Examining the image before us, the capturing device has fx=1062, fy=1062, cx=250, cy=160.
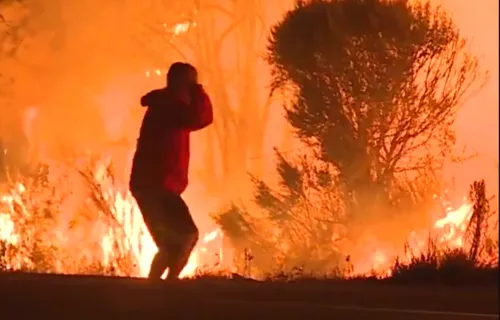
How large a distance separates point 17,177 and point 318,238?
7.67 feet

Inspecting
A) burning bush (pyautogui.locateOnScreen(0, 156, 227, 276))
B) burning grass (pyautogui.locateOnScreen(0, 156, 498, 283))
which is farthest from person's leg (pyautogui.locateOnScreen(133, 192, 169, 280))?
burning bush (pyautogui.locateOnScreen(0, 156, 227, 276))

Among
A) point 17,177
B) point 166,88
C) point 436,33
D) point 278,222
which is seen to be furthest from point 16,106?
point 436,33

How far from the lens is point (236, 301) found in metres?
5.45

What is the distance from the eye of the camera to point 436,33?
22.7 feet

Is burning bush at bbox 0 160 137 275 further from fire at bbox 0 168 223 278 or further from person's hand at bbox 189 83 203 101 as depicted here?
person's hand at bbox 189 83 203 101

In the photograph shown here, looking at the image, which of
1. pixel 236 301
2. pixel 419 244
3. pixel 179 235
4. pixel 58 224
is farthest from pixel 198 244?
pixel 236 301

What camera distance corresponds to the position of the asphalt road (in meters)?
5.02

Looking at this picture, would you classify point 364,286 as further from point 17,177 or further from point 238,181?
point 17,177

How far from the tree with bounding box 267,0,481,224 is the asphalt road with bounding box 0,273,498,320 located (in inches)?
46.4

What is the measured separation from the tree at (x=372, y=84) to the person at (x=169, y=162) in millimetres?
769

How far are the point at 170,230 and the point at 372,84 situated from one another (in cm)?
171

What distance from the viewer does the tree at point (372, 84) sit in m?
7.00

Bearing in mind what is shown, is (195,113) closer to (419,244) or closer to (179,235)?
(179,235)

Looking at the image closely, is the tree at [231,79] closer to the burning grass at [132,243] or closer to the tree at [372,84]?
the tree at [372,84]
